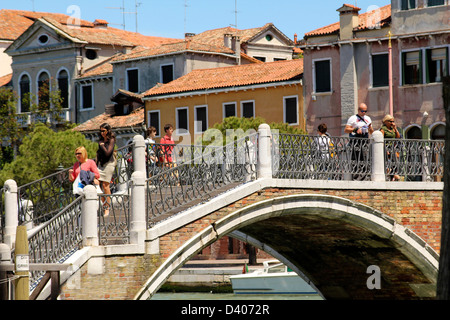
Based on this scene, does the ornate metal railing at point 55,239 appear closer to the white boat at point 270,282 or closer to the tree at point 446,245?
the tree at point 446,245

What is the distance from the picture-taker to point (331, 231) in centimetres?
1962

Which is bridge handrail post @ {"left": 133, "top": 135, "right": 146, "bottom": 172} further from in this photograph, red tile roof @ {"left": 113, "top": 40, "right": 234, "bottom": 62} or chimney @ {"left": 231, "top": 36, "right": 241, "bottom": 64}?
chimney @ {"left": 231, "top": 36, "right": 241, "bottom": 64}

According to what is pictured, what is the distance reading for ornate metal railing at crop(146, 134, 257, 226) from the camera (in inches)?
578

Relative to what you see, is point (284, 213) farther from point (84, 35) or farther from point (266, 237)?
point (84, 35)

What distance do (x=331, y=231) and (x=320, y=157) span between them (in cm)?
280

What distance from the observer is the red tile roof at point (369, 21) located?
32625mm

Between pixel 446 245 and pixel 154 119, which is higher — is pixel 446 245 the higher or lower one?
the lower one

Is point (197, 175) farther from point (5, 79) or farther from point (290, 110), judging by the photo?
point (5, 79)

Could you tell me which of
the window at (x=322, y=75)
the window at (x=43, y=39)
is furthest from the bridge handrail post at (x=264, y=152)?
the window at (x=43, y=39)

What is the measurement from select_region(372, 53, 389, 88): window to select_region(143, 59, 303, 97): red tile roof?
318 cm

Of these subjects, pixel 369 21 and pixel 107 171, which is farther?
pixel 369 21

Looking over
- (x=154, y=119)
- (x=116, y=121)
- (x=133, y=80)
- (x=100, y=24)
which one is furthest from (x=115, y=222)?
(x=100, y=24)

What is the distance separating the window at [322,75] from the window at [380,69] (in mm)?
1748

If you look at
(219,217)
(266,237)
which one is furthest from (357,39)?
(219,217)
